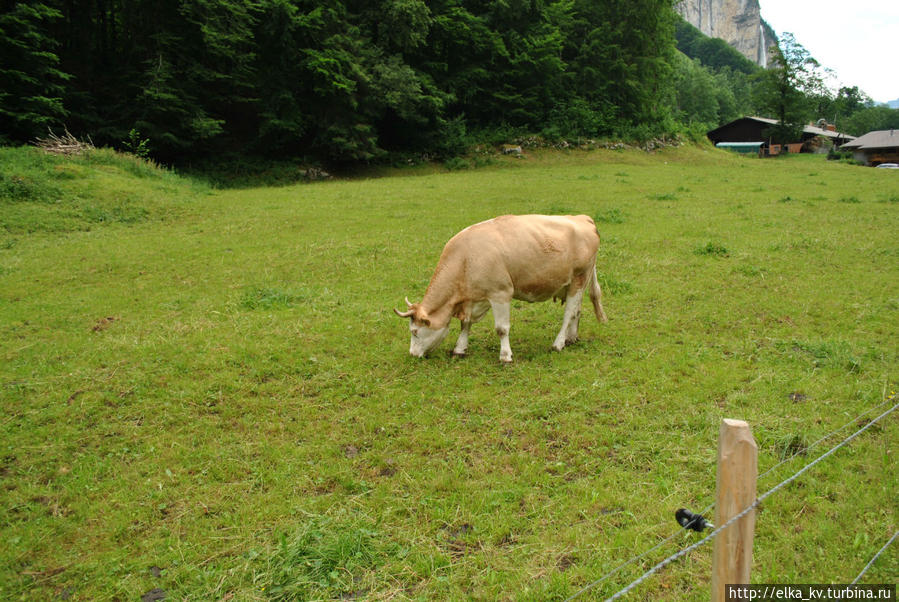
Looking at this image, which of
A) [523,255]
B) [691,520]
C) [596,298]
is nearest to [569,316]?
[596,298]

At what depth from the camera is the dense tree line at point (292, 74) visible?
2395cm

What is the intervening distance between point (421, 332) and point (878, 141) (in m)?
67.8

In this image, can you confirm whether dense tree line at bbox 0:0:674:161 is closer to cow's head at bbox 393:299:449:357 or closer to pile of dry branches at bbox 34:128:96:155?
pile of dry branches at bbox 34:128:96:155

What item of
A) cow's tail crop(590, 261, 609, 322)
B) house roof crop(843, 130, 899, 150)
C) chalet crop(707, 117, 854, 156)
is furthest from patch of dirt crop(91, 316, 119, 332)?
house roof crop(843, 130, 899, 150)

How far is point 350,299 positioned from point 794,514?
23.7 ft

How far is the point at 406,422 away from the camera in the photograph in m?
5.55

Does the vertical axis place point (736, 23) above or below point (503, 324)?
above

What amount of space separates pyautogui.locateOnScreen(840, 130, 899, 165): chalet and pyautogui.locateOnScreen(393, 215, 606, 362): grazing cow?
202ft

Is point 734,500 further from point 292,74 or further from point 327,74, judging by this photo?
point 292,74

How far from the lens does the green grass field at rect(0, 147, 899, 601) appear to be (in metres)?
3.63

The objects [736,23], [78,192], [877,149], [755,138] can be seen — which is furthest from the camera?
[736,23]

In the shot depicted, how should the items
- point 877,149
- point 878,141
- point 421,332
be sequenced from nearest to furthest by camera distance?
point 421,332, point 877,149, point 878,141

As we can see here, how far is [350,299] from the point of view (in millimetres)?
9469

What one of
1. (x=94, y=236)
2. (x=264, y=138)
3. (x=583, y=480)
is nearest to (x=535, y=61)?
(x=264, y=138)
